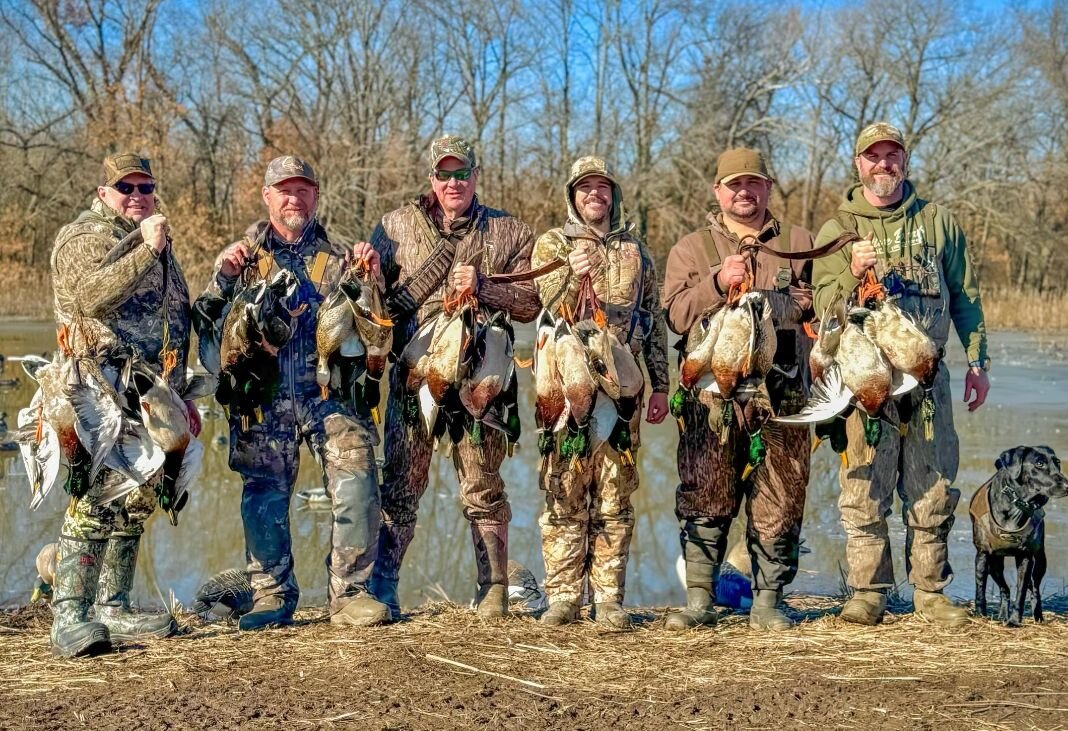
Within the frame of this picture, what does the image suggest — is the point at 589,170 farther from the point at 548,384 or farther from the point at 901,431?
the point at 901,431

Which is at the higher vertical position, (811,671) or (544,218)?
(544,218)

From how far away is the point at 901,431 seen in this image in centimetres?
577

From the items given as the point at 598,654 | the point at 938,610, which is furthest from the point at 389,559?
the point at 938,610

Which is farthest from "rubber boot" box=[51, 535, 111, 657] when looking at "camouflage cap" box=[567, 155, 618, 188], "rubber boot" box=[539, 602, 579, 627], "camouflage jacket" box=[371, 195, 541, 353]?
"camouflage cap" box=[567, 155, 618, 188]

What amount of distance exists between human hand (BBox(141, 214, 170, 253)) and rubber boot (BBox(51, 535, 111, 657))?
56.0 inches

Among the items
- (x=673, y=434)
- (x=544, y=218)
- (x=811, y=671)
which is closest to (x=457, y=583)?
(x=811, y=671)

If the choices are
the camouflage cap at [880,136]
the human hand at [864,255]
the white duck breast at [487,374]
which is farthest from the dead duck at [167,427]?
the camouflage cap at [880,136]

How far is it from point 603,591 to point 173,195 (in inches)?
1235

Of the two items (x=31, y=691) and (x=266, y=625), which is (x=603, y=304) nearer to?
(x=266, y=625)

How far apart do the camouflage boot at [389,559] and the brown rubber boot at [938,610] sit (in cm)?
266

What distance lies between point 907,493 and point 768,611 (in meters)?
0.94

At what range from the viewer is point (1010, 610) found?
5793mm

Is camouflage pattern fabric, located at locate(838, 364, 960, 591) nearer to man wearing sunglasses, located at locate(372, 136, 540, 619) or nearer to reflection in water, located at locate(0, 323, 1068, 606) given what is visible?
reflection in water, located at locate(0, 323, 1068, 606)

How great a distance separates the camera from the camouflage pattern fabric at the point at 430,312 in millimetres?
5867
